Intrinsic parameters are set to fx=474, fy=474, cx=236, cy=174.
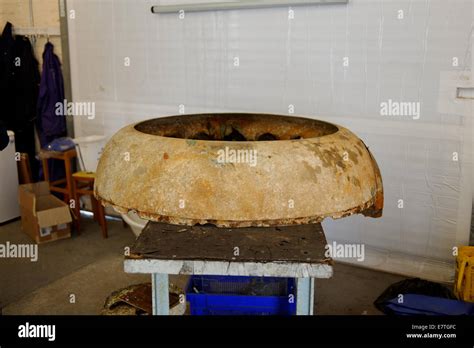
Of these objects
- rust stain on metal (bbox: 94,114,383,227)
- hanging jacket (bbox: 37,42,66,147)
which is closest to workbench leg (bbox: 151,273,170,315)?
rust stain on metal (bbox: 94,114,383,227)

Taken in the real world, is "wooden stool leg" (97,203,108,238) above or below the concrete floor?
above

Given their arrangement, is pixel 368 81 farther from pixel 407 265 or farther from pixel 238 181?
pixel 238 181

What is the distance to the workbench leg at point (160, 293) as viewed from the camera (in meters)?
1.55

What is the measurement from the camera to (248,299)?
1.71 metres

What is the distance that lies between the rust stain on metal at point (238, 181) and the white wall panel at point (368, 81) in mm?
1557

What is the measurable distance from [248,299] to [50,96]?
124 inches

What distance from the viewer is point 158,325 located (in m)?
1.72

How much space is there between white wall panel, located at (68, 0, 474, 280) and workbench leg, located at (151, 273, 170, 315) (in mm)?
1775

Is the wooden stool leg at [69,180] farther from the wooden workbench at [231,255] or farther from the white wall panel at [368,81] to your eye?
the wooden workbench at [231,255]

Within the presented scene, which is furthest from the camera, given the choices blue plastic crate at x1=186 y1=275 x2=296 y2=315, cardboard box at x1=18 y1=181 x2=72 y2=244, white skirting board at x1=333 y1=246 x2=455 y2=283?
cardboard box at x1=18 y1=181 x2=72 y2=244

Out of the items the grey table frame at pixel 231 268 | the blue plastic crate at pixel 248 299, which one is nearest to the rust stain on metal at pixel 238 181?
the grey table frame at pixel 231 268

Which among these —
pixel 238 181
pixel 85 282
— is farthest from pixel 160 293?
pixel 85 282

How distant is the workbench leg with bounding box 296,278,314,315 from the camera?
1.50 meters

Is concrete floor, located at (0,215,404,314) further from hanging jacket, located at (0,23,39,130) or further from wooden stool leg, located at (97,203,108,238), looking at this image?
hanging jacket, located at (0,23,39,130)
